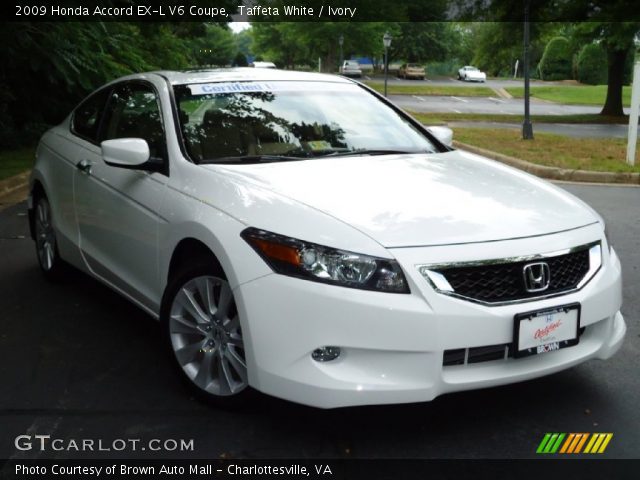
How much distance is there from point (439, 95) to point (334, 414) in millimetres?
41845

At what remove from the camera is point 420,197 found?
348 centimetres

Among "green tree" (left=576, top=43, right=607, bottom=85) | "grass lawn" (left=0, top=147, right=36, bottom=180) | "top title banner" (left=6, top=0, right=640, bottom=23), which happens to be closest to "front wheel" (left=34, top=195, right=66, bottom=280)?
"top title banner" (left=6, top=0, right=640, bottom=23)

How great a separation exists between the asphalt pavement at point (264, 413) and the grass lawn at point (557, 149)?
8.24 meters

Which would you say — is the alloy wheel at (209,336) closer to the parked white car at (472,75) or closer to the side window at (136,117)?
the side window at (136,117)

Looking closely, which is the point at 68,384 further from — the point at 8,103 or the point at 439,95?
the point at 439,95

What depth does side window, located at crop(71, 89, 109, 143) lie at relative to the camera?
16.9 ft

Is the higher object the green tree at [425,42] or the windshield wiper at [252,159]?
the green tree at [425,42]

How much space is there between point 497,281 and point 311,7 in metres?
36.1

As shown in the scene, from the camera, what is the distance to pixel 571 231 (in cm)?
339

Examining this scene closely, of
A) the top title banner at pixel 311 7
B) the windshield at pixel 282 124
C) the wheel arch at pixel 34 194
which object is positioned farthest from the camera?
the top title banner at pixel 311 7

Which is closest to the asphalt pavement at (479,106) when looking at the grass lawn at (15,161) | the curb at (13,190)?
the grass lawn at (15,161)

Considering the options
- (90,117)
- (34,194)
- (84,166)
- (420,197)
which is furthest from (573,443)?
(34,194)

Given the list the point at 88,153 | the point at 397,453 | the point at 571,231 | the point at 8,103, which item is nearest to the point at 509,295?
the point at 571,231

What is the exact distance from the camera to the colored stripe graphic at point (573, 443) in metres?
3.18
